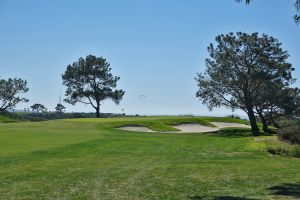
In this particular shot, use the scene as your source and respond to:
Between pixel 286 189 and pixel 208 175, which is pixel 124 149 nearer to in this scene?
pixel 208 175

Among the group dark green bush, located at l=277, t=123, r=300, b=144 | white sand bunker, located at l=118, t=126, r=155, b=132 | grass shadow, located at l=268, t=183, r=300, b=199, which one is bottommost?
grass shadow, located at l=268, t=183, r=300, b=199

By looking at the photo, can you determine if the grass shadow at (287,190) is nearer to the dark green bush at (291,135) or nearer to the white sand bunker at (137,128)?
the dark green bush at (291,135)

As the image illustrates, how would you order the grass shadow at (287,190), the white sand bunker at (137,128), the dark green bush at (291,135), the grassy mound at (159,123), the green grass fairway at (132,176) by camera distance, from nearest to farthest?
the grass shadow at (287,190)
the green grass fairway at (132,176)
the dark green bush at (291,135)
the white sand bunker at (137,128)
the grassy mound at (159,123)

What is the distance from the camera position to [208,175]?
1708 centimetres

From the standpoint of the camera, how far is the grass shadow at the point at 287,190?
1274 centimetres

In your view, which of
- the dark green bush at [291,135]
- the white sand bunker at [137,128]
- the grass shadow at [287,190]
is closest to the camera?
the grass shadow at [287,190]

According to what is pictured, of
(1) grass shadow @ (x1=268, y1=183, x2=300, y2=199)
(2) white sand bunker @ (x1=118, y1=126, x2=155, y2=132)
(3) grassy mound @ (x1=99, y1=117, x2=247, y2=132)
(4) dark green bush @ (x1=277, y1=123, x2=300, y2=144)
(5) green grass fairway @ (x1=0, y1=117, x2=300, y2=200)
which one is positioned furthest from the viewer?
(3) grassy mound @ (x1=99, y1=117, x2=247, y2=132)

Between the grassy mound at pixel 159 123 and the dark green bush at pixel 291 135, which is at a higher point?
the grassy mound at pixel 159 123

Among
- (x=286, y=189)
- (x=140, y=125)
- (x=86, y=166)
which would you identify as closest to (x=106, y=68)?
(x=140, y=125)

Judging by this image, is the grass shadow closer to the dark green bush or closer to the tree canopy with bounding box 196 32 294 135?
the dark green bush

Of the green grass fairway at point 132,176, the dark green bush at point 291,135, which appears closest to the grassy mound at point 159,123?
the dark green bush at point 291,135

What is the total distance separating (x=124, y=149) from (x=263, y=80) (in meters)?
36.5

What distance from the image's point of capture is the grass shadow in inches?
501

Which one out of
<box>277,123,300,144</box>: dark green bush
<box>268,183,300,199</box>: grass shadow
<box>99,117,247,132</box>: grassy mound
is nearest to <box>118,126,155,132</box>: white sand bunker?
<box>99,117,247,132</box>: grassy mound
